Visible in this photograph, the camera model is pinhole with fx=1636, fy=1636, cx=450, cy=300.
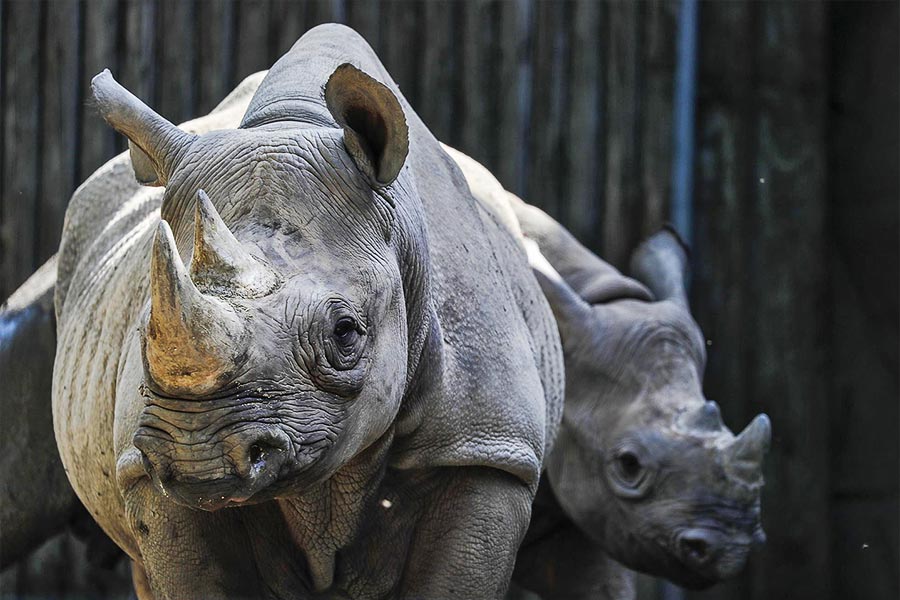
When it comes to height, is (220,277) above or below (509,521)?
above

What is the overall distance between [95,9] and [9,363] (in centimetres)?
236

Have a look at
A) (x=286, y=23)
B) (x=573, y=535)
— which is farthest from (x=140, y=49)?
(x=573, y=535)

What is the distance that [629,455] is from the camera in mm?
6582

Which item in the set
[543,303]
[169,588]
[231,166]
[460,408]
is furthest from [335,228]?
[543,303]

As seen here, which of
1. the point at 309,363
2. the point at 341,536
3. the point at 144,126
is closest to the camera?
the point at 309,363

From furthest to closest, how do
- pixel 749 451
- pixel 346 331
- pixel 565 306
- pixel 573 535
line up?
pixel 573 535 < pixel 565 306 < pixel 749 451 < pixel 346 331

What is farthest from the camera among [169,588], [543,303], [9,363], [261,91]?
[9,363]

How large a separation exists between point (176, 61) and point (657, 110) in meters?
2.37

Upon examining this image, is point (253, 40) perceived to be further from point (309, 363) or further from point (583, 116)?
point (309, 363)

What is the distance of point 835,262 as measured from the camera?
808 cm

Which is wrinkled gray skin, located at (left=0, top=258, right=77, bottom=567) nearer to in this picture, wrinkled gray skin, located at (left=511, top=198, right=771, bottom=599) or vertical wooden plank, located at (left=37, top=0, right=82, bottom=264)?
vertical wooden plank, located at (left=37, top=0, right=82, bottom=264)

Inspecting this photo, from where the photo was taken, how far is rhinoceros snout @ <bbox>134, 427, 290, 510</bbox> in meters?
3.35

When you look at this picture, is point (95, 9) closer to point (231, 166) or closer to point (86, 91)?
point (86, 91)

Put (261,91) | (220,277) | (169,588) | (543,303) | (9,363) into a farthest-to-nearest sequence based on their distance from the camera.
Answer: (9,363) → (543,303) → (261,91) → (169,588) → (220,277)
